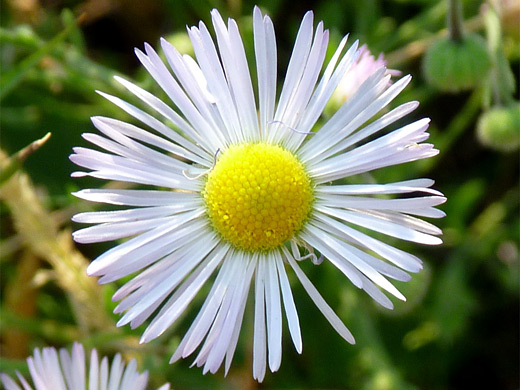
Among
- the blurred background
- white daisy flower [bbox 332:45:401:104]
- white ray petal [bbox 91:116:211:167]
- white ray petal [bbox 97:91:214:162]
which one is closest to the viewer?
white ray petal [bbox 91:116:211:167]

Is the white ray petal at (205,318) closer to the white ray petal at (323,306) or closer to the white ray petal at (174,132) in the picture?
the white ray petal at (323,306)

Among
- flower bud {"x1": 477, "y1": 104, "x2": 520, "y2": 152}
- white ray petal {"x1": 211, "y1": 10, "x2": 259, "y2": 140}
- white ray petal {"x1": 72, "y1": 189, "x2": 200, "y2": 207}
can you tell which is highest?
white ray petal {"x1": 211, "y1": 10, "x2": 259, "y2": 140}

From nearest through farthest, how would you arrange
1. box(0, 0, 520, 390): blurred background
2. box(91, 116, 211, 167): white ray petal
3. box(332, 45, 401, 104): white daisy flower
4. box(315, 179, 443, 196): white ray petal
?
box(315, 179, 443, 196): white ray petal, box(91, 116, 211, 167): white ray petal, box(332, 45, 401, 104): white daisy flower, box(0, 0, 520, 390): blurred background

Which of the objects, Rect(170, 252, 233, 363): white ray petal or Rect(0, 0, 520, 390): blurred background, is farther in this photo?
Rect(0, 0, 520, 390): blurred background

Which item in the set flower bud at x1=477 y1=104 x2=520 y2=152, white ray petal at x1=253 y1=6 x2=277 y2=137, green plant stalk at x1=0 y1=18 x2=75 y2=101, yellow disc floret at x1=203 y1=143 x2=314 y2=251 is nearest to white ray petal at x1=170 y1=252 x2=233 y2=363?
yellow disc floret at x1=203 y1=143 x2=314 y2=251

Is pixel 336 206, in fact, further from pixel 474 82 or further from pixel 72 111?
pixel 72 111

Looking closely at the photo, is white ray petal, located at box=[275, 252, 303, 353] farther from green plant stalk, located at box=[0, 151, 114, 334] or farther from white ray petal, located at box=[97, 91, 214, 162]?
green plant stalk, located at box=[0, 151, 114, 334]

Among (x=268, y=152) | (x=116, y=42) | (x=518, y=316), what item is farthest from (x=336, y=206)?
(x=116, y=42)

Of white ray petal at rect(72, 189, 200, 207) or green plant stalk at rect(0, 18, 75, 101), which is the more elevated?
green plant stalk at rect(0, 18, 75, 101)
